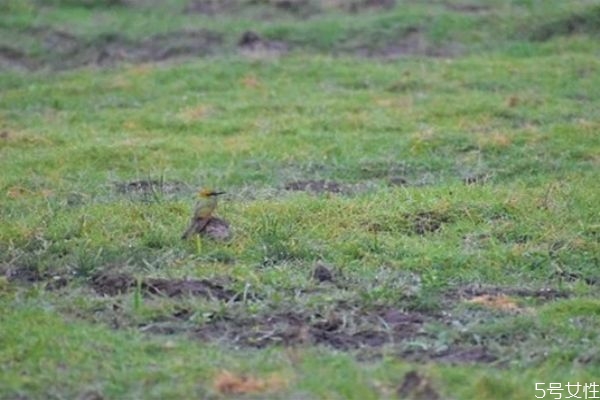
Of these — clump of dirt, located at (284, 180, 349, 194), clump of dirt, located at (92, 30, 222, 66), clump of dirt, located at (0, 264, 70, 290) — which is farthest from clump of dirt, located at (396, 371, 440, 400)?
clump of dirt, located at (92, 30, 222, 66)

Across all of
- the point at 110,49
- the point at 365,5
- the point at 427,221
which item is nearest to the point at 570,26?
the point at 365,5

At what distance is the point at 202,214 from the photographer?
792cm

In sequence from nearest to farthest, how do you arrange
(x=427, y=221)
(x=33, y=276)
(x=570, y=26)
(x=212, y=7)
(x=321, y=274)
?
1. (x=321, y=274)
2. (x=33, y=276)
3. (x=427, y=221)
4. (x=570, y=26)
5. (x=212, y=7)

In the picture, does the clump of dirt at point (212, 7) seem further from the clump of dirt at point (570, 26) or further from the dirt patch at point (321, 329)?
the dirt patch at point (321, 329)

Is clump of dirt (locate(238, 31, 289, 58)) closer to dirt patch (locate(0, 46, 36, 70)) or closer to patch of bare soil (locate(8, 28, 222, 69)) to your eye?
patch of bare soil (locate(8, 28, 222, 69))

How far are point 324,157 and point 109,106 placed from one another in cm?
306

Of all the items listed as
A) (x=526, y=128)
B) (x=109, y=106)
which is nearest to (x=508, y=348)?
(x=526, y=128)

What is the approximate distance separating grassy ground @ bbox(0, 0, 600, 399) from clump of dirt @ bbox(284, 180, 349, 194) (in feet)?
0.14

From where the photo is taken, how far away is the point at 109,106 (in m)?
12.9

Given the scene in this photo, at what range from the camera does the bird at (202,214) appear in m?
7.88

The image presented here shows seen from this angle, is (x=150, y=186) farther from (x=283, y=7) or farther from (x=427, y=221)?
(x=283, y=7)

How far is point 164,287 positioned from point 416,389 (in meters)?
1.90

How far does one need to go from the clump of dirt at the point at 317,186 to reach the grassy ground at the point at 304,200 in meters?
0.04

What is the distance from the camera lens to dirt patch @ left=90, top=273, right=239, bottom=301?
6938mm
